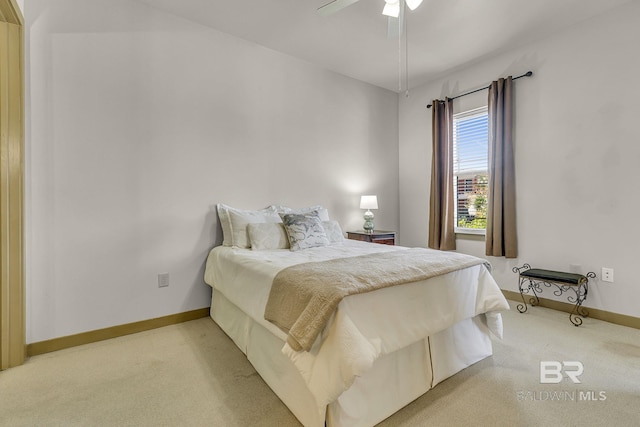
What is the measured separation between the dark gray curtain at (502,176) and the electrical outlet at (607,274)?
0.74 metres

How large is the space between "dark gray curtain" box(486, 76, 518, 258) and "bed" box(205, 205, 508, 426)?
1649 mm

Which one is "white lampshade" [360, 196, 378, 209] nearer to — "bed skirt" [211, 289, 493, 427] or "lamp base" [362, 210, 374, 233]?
"lamp base" [362, 210, 374, 233]

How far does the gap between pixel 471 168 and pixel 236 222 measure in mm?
3060

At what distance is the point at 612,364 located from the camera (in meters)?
2.00

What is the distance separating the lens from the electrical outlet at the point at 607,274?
2743 mm

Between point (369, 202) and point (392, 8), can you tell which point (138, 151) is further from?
point (369, 202)

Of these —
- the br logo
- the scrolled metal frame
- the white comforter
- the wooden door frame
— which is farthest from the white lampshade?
the wooden door frame

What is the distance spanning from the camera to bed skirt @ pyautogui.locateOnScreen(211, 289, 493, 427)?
1.40m

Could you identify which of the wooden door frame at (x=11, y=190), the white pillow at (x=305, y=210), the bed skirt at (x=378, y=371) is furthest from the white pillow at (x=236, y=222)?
the wooden door frame at (x=11, y=190)

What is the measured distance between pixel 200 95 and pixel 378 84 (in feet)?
8.68

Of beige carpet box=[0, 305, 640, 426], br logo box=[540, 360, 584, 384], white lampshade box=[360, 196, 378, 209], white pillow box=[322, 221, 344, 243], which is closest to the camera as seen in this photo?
beige carpet box=[0, 305, 640, 426]

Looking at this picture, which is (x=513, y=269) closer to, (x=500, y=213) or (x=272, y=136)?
(x=500, y=213)

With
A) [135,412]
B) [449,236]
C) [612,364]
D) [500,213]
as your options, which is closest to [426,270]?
[612,364]

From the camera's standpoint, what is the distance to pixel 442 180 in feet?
13.4
